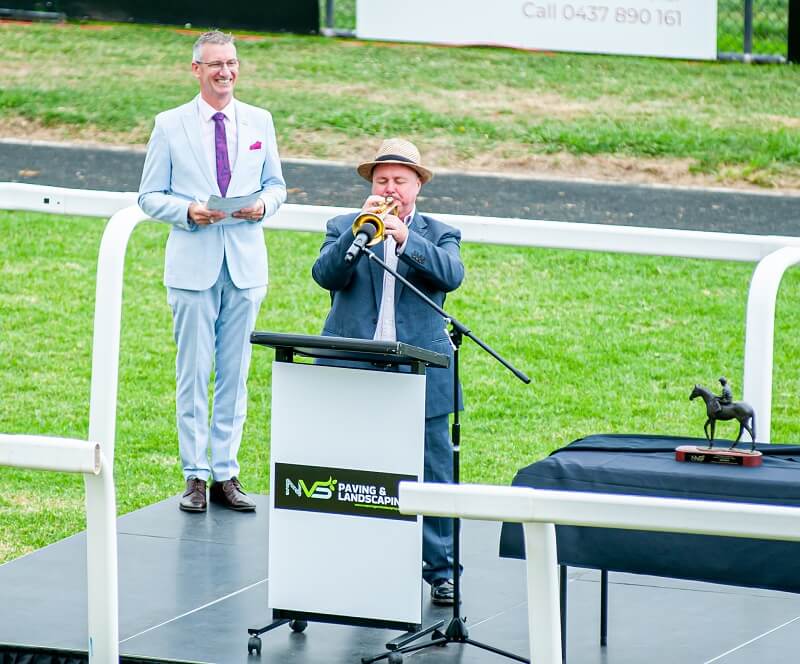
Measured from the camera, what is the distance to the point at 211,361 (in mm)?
7340

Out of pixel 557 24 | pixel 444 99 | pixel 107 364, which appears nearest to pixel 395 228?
pixel 107 364

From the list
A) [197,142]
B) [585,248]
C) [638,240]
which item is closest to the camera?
[638,240]

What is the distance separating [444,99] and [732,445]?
12.2 metres

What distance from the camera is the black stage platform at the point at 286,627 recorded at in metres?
5.74

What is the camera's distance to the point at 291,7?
1814 cm

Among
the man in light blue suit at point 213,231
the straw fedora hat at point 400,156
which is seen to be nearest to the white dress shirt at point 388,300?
the straw fedora hat at point 400,156

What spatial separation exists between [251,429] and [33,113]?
8.16 metres

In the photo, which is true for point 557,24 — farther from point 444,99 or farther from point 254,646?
point 254,646

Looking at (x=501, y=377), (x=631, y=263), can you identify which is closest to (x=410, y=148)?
(x=501, y=377)

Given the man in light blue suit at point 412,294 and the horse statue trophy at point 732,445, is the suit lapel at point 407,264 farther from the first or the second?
the horse statue trophy at point 732,445

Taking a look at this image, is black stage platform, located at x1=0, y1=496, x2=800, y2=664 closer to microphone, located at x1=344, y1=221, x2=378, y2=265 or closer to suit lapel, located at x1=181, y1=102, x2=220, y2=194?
microphone, located at x1=344, y1=221, x2=378, y2=265

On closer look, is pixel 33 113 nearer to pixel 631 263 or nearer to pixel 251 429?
pixel 631 263

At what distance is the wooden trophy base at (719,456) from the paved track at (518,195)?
27.2 feet

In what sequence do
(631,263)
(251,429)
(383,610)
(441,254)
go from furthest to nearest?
(631,263) < (251,429) < (441,254) < (383,610)
